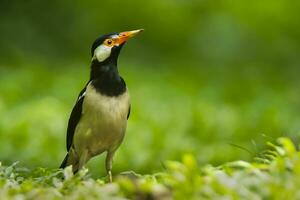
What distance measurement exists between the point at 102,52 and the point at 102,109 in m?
0.53

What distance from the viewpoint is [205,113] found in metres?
15.2

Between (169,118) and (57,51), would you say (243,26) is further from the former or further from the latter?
(169,118)

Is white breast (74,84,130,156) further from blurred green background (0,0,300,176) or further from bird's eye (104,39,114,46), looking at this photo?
blurred green background (0,0,300,176)

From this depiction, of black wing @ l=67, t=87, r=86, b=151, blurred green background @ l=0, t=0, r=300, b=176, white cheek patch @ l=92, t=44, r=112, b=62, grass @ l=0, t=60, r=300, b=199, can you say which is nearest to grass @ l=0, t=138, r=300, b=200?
grass @ l=0, t=60, r=300, b=199

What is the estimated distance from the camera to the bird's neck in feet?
26.2

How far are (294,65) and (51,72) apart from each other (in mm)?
4736

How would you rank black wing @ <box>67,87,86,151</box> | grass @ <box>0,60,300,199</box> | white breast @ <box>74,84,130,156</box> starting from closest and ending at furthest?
white breast @ <box>74,84,130,156</box>
black wing @ <box>67,87,86,151</box>
grass @ <box>0,60,300,199</box>

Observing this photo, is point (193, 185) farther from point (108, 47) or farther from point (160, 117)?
point (160, 117)

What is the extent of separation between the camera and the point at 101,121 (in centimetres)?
797

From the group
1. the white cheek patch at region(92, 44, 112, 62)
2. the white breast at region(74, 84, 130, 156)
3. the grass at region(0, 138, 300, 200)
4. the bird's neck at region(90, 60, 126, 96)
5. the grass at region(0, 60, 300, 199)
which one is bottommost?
the grass at region(0, 138, 300, 200)

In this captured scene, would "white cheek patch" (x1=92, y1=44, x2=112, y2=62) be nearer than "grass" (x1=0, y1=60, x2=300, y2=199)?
Yes

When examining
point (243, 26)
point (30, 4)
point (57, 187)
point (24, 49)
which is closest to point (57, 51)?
point (24, 49)

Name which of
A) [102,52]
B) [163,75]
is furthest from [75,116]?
[163,75]

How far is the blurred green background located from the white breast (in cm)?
395
